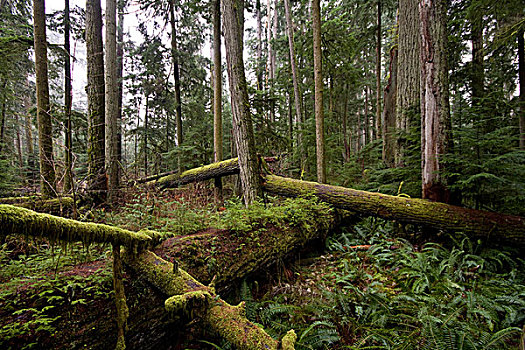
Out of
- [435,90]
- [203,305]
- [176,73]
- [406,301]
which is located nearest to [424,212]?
[406,301]

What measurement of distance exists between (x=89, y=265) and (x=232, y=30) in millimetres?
5570

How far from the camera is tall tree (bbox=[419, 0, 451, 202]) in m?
4.73

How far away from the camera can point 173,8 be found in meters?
11.1

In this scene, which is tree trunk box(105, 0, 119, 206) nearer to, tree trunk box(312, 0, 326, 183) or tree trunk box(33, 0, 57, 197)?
tree trunk box(33, 0, 57, 197)

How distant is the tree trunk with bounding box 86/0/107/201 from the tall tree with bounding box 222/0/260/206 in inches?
163

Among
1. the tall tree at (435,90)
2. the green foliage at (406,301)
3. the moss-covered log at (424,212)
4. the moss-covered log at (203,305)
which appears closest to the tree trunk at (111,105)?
the moss-covered log at (424,212)

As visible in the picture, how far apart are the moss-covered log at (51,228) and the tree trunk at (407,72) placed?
22.6 ft

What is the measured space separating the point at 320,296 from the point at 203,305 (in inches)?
86.1

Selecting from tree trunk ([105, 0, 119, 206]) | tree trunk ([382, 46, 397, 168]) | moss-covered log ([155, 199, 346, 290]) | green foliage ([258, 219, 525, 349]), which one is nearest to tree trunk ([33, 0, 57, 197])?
tree trunk ([105, 0, 119, 206])

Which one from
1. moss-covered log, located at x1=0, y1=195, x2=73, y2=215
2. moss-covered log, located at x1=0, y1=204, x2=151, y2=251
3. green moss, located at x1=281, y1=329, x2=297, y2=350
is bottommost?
green moss, located at x1=281, y1=329, x2=297, y2=350

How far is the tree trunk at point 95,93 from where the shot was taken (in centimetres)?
685

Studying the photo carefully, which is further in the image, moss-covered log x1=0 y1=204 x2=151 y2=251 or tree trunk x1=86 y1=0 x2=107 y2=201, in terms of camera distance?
tree trunk x1=86 y1=0 x2=107 y2=201

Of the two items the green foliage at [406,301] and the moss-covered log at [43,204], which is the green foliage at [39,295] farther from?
the moss-covered log at [43,204]

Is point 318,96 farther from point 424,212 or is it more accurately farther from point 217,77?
point 424,212
